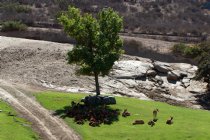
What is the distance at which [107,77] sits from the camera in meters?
64.6

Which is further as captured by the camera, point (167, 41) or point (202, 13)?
point (202, 13)

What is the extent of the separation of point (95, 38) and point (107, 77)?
55.3ft

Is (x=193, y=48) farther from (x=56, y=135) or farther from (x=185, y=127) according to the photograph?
(x=56, y=135)

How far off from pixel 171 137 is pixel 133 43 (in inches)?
2170

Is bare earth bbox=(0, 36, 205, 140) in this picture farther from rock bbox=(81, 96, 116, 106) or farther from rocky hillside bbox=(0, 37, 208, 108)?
rock bbox=(81, 96, 116, 106)

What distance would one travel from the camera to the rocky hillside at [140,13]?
375 ft

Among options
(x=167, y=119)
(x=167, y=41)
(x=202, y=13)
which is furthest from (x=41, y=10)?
(x=167, y=119)

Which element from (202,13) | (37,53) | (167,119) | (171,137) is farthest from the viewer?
(202,13)

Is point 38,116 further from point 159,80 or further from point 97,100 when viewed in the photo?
point 159,80

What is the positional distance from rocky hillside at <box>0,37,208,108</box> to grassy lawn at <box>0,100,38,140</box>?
17746 mm

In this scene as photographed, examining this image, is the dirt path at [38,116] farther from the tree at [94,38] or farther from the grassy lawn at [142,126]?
the tree at [94,38]

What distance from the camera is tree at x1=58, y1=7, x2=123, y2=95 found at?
48.1 meters

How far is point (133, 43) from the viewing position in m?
92.3

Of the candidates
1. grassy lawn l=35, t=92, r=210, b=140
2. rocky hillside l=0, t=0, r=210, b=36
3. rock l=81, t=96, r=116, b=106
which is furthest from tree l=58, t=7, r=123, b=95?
rocky hillside l=0, t=0, r=210, b=36
